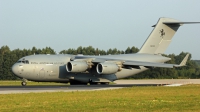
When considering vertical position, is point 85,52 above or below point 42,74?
above

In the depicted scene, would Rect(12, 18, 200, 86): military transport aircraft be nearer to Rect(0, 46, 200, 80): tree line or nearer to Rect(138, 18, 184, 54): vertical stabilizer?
Rect(138, 18, 184, 54): vertical stabilizer

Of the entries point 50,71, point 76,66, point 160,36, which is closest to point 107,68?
point 76,66

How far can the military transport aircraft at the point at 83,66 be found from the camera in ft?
125

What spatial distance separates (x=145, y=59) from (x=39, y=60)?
10.9 metres

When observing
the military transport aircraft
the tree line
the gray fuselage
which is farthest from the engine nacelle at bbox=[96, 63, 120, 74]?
the tree line

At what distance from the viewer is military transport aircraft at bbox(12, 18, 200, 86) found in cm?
3819

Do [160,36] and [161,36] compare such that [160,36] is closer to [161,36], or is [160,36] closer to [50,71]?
[161,36]

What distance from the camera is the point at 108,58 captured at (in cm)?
4147

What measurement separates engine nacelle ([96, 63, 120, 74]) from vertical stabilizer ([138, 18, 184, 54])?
6.33 metres

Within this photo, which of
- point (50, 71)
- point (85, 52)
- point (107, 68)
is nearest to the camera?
point (50, 71)

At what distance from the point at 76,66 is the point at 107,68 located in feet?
9.23

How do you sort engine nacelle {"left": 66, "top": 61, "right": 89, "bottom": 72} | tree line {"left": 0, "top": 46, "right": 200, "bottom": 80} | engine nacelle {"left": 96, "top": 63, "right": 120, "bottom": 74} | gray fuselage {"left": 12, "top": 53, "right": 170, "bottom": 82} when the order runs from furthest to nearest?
tree line {"left": 0, "top": 46, "right": 200, "bottom": 80}, engine nacelle {"left": 96, "top": 63, "right": 120, "bottom": 74}, engine nacelle {"left": 66, "top": 61, "right": 89, "bottom": 72}, gray fuselage {"left": 12, "top": 53, "right": 170, "bottom": 82}

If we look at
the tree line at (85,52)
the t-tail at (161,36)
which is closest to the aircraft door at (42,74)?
the t-tail at (161,36)

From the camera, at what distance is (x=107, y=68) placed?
128ft
